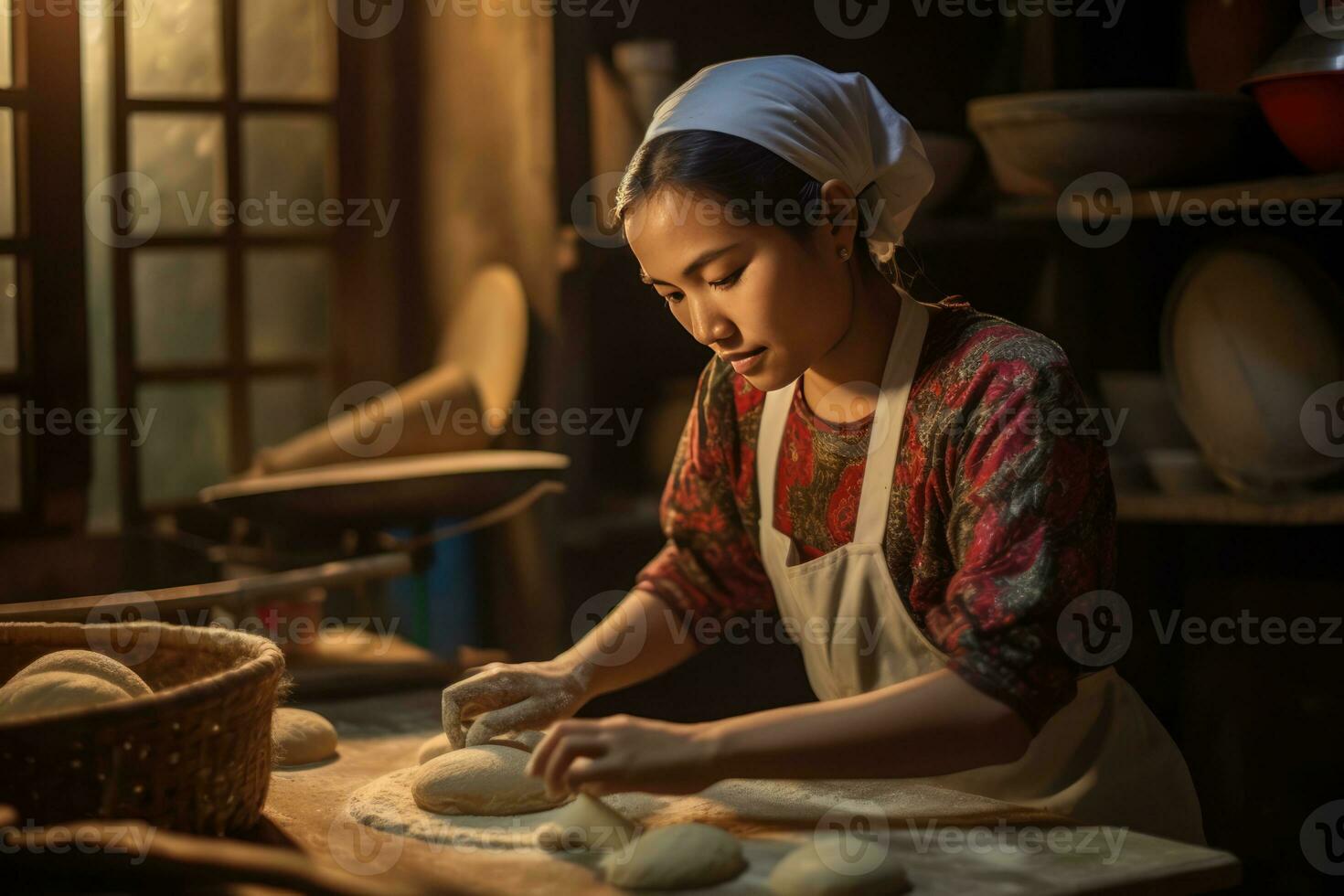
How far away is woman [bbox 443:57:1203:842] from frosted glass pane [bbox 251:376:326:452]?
1798mm

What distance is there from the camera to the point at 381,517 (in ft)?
8.47

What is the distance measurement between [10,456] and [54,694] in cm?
186

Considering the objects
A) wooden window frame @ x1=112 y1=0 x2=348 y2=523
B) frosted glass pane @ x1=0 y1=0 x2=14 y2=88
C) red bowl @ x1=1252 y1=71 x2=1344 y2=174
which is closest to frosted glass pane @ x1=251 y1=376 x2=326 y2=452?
wooden window frame @ x1=112 y1=0 x2=348 y2=523

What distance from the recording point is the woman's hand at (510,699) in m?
1.52

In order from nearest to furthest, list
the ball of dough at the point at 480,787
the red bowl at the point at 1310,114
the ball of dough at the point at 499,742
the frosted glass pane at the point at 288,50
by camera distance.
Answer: the ball of dough at the point at 480,787
the ball of dough at the point at 499,742
the red bowl at the point at 1310,114
the frosted glass pane at the point at 288,50

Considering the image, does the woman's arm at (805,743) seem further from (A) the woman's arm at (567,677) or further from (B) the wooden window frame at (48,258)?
(B) the wooden window frame at (48,258)

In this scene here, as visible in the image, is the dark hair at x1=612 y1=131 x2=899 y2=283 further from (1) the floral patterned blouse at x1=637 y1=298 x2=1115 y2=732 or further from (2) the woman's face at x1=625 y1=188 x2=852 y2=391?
(1) the floral patterned blouse at x1=637 y1=298 x2=1115 y2=732

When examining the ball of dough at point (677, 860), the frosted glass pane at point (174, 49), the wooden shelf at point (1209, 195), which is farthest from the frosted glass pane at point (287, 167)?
the ball of dough at point (677, 860)

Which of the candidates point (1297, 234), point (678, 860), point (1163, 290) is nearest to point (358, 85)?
point (1163, 290)

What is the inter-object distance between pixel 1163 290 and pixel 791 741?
5.75 ft

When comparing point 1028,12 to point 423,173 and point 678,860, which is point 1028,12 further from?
point 678,860

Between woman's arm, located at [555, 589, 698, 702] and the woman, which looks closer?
the woman

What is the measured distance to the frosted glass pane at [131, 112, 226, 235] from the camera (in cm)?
313

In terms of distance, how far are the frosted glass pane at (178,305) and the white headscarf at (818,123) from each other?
2.01 meters
